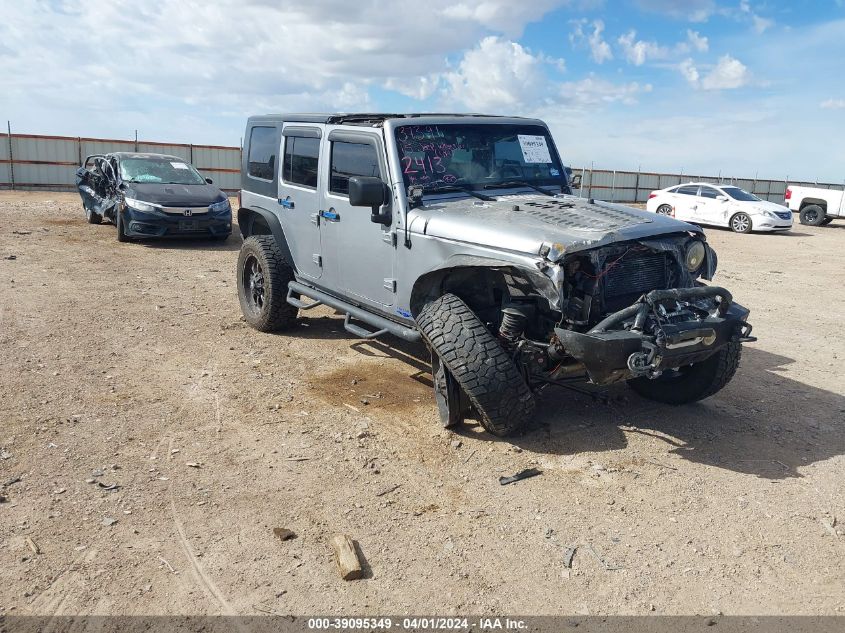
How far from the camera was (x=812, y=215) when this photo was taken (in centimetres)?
2348

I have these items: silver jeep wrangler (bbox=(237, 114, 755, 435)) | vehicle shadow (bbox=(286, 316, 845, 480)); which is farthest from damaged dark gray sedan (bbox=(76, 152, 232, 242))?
vehicle shadow (bbox=(286, 316, 845, 480))

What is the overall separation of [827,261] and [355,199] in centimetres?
1281

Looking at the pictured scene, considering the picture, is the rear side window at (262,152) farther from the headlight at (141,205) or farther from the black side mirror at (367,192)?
the headlight at (141,205)

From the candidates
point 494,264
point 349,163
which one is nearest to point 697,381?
point 494,264

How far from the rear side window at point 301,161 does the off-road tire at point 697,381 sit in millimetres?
3318

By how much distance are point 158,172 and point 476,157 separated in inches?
377

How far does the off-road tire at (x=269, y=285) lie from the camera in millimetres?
6711

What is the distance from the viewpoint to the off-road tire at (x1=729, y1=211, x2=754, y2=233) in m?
19.4

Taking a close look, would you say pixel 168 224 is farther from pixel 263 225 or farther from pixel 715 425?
pixel 715 425

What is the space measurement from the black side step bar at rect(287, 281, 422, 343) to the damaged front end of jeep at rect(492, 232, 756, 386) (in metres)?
0.83

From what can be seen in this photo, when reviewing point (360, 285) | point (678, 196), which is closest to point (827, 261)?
point (678, 196)

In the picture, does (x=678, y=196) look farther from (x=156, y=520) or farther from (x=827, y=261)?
(x=156, y=520)

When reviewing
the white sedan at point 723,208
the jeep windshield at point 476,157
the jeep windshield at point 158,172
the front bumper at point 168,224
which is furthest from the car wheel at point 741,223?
the jeep windshield at point 476,157

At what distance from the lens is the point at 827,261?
1409 centimetres
